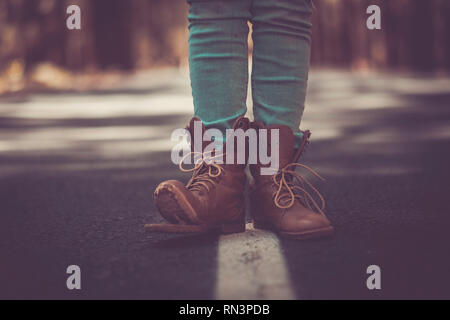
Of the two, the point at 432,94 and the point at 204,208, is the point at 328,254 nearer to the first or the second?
the point at 204,208

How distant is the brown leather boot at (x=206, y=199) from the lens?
5.20 ft

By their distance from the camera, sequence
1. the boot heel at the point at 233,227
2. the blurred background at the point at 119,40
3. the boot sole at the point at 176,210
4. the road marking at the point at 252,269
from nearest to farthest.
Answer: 1. the road marking at the point at 252,269
2. the boot sole at the point at 176,210
3. the boot heel at the point at 233,227
4. the blurred background at the point at 119,40

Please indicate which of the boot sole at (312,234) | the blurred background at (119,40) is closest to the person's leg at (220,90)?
the boot sole at (312,234)

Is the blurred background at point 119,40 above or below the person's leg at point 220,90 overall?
above

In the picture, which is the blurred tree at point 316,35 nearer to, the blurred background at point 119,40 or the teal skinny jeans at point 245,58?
the blurred background at point 119,40

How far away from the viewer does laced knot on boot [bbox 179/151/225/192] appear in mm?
1706

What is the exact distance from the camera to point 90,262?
149 cm

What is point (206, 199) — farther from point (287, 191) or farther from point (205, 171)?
point (287, 191)

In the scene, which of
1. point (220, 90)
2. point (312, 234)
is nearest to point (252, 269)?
point (312, 234)

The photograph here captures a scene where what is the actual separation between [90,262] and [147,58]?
15.2 m

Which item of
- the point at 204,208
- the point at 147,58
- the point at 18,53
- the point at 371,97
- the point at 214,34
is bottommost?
the point at 204,208

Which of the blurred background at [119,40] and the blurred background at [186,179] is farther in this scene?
the blurred background at [119,40]

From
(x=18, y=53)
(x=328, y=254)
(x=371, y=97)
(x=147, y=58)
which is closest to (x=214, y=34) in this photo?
(x=328, y=254)

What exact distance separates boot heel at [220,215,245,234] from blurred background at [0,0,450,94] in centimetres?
561
